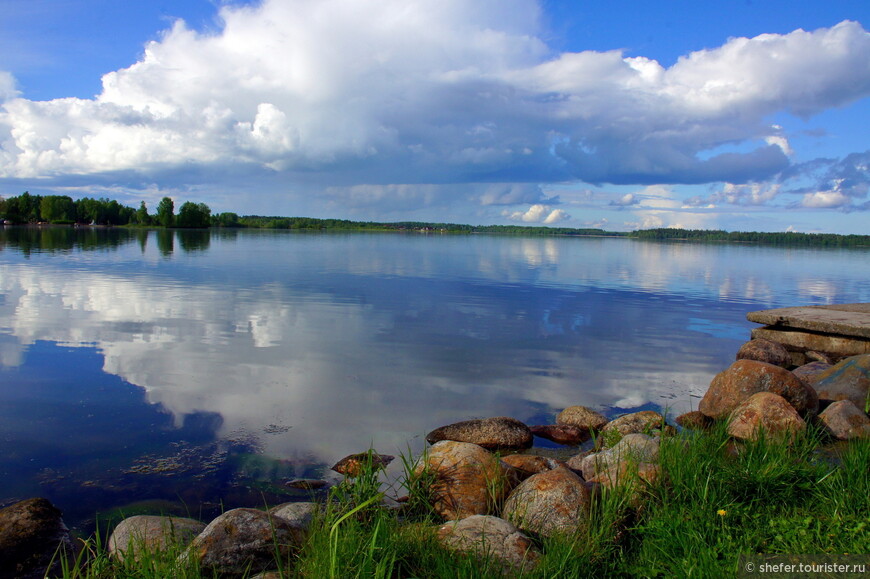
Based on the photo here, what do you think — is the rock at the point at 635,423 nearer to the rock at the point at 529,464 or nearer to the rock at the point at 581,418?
the rock at the point at 581,418

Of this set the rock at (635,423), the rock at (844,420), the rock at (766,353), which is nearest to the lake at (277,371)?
the rock at (635,423)

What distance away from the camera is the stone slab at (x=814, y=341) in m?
16.3

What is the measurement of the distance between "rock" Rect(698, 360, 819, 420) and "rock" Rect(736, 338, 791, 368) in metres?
A: 4.56

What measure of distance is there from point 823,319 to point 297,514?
1650 cm

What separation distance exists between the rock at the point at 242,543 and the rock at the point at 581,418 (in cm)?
655

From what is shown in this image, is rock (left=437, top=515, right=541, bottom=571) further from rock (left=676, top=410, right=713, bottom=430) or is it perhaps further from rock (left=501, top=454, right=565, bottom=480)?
rock (left=676, top=410, right=713, bottom=430)

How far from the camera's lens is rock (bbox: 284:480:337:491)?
8.38 m

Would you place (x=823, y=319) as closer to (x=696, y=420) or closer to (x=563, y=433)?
(x=696, y=420)

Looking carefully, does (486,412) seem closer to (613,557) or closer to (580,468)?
(580,468)

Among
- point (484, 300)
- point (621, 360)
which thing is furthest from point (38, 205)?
point (621, 360)

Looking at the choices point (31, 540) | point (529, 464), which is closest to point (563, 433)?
point (529, 464)

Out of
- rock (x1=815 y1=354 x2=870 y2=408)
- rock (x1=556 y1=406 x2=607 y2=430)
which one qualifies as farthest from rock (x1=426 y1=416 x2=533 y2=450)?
rock (x1=815 y1=354 x2=870 y2=408)

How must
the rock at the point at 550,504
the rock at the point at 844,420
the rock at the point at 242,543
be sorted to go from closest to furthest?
the rock at the point at 242,543 → the rock at the point at 550,504 → the rock at the point at 844,420

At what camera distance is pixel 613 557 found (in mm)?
5461
